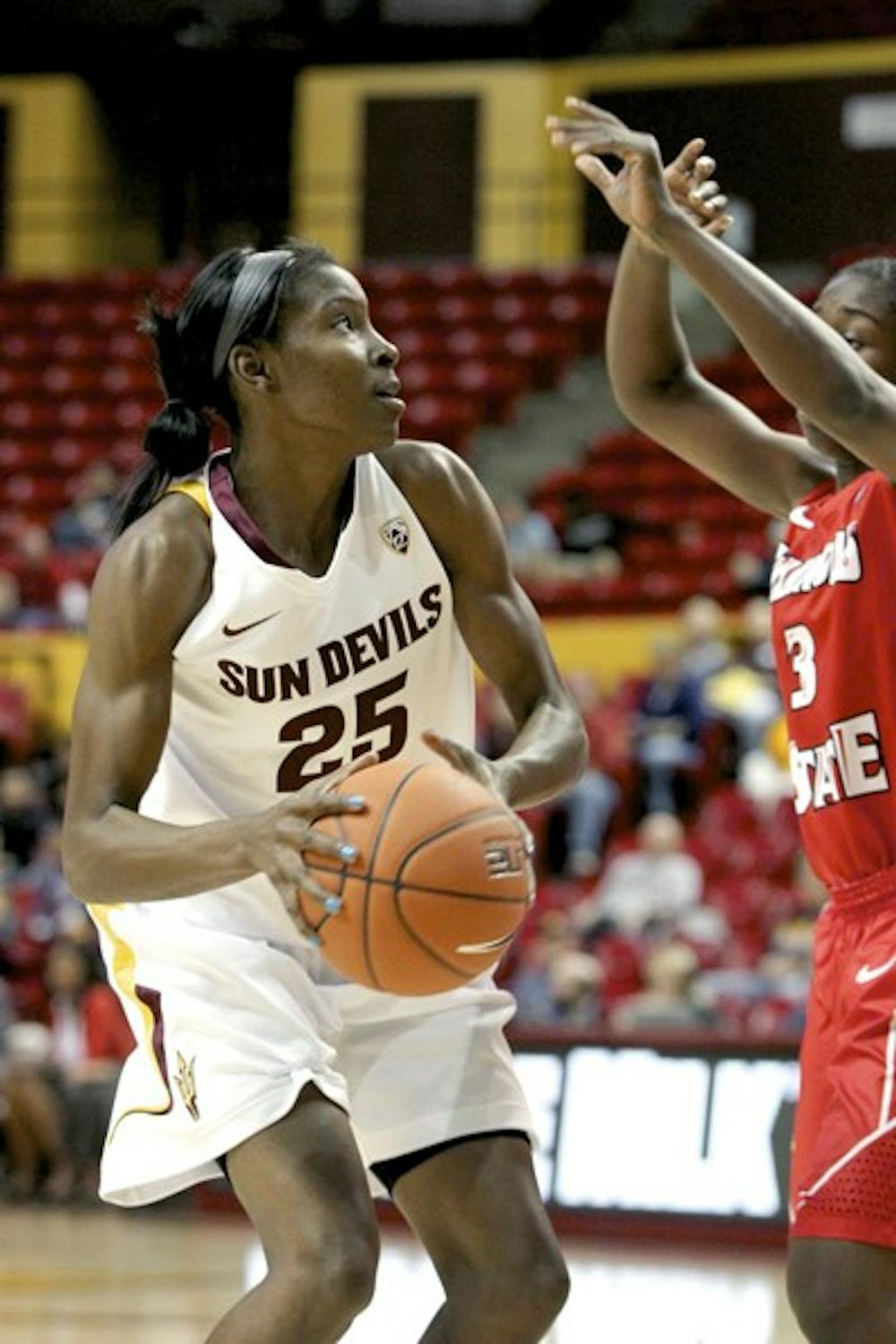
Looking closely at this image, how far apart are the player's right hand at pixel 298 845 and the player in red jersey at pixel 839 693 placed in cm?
91

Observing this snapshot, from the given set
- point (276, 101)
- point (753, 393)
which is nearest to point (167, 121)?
point (276, 101)

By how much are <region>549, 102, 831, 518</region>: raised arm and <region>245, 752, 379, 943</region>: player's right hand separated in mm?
1331

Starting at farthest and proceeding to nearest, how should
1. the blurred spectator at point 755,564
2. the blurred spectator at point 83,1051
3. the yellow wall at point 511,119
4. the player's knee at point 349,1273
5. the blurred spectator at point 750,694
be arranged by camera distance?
the yellow wall at point 511,119 < the blurred spectator at point 755,564 < the blurred spectator at point 750,694 < the blurred spectator at point 83,1051 < the player's knee at point 349,1273

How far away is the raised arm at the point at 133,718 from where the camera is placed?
371 centimetres

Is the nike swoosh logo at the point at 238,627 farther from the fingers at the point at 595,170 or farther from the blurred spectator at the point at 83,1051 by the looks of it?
the blurred spectator at the point at 83,1051

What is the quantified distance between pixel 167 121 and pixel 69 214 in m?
1.34

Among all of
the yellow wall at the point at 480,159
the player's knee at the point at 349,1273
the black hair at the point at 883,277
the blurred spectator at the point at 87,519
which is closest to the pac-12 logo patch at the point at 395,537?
the black hair at the point at 883,277

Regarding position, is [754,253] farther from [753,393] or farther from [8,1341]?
[8,1341]

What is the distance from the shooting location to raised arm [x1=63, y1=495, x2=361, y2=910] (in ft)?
12.2

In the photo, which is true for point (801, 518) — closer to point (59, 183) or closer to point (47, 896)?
point (47, 896)

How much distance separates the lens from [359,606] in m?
4.01

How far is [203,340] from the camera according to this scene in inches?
160

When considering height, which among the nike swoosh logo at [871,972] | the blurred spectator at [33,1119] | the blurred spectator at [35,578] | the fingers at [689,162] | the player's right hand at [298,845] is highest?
the fingers at [689,162]

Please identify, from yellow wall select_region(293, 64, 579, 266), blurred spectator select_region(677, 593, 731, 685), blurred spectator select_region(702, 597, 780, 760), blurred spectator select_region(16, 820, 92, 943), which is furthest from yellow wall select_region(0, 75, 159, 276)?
blurred spectator select_region(702, 597, 780, 760)
